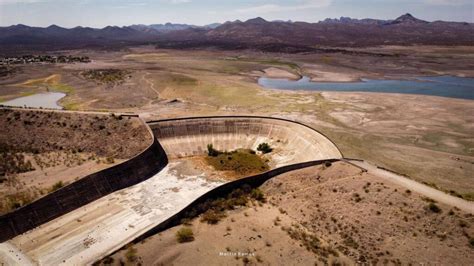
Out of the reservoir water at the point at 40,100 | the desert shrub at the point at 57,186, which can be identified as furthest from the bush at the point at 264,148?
the reservoir water at the point at 40,100

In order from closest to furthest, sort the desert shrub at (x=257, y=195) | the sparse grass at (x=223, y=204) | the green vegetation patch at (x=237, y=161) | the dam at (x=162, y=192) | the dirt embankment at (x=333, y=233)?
the dirt embankment at (x=333, y=233)
the dam at (x=162, y=192)
the sparse grass at (x=223, y=204)
the desert shrub at (x=257, y=195)
the green vegetation patch at (x=237, y=161)

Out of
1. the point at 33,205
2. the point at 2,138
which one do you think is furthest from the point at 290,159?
the point at 2,138

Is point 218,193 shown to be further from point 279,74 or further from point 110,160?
point 279,74

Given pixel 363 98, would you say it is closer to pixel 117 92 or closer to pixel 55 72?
pixel 117 92

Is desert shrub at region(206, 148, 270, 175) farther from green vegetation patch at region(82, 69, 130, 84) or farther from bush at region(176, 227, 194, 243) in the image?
green vegetation patch at region(82, 69, 130, 84)

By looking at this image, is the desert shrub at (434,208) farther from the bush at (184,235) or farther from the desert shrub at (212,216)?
the bush at (184,235)

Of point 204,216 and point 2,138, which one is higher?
point 2,138

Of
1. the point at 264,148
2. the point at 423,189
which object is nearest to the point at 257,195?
the point at 264,148
